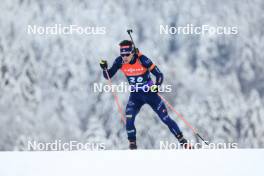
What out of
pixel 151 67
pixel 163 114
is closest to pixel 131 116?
pixel 163 114

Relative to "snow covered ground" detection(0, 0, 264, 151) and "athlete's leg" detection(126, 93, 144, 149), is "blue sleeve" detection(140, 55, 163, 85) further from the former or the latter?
"athlete's leg" detection(126, 93, 144, 149)

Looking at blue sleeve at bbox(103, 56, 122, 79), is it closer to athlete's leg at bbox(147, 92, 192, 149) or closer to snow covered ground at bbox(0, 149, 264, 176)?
athlete's leg at bbox(147, 92, 192, 149)

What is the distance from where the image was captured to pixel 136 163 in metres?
2.12

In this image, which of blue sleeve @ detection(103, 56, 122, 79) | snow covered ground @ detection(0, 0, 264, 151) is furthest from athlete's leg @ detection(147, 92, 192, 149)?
blue sleeve @ detection(103, 56, 122, 79)

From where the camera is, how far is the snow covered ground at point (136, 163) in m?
2.10

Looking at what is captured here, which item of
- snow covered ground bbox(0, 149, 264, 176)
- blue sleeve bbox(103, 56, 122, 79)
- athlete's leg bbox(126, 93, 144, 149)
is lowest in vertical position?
snow covered ground bbox(0, 149, 264, 176)

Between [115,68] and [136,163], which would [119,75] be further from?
[136,163]

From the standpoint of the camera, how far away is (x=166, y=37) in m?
2.12

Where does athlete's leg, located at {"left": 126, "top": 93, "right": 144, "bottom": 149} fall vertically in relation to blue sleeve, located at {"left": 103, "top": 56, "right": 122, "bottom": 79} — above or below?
below

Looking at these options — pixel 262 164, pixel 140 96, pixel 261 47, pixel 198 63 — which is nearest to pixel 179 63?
pixel 198 63

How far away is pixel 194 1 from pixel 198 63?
1.02ft

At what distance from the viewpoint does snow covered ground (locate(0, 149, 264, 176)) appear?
2.10 metres

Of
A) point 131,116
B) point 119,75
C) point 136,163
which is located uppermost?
point 119,75

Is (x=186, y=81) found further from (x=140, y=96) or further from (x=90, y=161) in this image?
(x=90, y=161)
